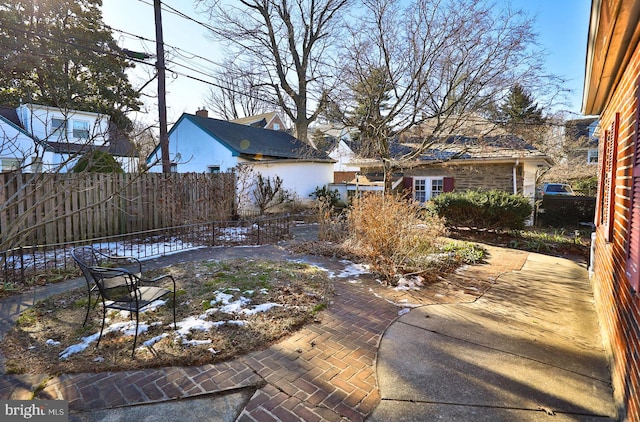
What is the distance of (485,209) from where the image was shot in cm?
917

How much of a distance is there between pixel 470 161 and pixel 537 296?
9177 mm

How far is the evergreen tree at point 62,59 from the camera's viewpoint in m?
15.6

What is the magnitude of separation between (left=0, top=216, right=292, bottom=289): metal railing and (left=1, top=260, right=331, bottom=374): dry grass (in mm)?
1264

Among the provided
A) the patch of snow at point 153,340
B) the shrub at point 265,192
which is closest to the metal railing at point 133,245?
the shrub at point 265,192

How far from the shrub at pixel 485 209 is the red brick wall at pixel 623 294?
549 centimetres

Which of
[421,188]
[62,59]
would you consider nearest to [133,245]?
[421,188]

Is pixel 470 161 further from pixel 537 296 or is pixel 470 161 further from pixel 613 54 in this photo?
pixel 613 54

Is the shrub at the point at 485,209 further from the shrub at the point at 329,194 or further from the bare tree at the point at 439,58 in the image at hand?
the shrub at the point at 329,194

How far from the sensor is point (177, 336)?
11.0 ft

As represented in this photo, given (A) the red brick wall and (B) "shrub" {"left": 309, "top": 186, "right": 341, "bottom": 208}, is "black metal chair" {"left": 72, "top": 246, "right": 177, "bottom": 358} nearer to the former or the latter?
(A) the red brick wall

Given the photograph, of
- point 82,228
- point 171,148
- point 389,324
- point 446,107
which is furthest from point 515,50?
point 171,148

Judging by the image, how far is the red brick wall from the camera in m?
2.12

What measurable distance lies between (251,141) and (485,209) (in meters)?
11.7

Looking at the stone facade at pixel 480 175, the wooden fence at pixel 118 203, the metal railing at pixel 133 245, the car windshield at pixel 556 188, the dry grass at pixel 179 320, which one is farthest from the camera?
the car windshield at pixel 556 188
